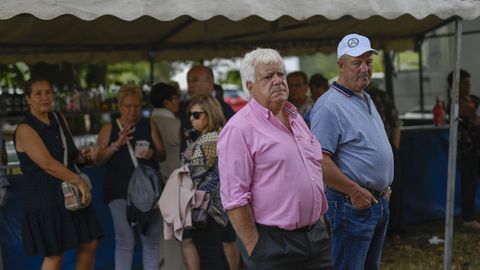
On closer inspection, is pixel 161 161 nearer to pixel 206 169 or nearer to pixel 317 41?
pixel 206 169

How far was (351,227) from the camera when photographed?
12.8ft

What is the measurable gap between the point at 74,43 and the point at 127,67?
13.1 m

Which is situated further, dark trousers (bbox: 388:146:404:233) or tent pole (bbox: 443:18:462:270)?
dark trousers (bbox: 388:146:404:233)

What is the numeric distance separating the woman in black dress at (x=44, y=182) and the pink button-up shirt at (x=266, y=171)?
1.91 meters

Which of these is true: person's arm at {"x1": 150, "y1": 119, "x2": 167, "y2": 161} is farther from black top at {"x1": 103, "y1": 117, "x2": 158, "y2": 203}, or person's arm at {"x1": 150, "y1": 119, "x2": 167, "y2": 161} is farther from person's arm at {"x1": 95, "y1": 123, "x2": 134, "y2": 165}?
person's arm at {"x1": 95, "y1": 123, "x2": 134, "y2": 165}

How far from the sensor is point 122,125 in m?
5.36

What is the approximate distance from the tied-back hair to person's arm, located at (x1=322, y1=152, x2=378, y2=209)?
113 centimetres

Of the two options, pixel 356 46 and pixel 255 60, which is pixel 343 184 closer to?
pixel 356 46

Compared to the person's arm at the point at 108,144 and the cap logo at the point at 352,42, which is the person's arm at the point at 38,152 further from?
the cap logo at the point at 352,42

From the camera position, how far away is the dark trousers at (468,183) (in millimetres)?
7656

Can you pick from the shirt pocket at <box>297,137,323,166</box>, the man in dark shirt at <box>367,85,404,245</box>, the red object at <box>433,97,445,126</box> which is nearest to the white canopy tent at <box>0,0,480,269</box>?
the man in dark shirt at <box>367,85,404,245</box>

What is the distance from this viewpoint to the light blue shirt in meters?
3.81

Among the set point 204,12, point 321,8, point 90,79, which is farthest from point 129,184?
point 90,79

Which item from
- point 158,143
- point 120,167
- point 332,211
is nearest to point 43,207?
point 120,167
